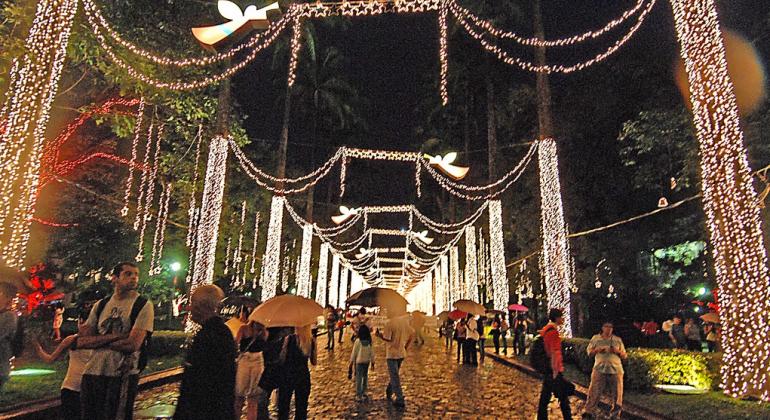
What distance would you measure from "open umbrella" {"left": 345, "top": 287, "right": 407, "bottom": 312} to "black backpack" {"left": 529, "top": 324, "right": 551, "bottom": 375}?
9.46ft

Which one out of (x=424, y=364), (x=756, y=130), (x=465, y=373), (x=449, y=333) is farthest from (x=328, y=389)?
(x=449, y=333)

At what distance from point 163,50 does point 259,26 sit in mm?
4948

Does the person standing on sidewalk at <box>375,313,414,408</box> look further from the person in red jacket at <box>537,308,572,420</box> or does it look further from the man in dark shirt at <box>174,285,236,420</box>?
the man in dark shirt at <box>174,285,236,420</box>

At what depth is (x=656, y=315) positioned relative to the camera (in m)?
23.4

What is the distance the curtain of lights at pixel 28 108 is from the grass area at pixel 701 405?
1064 centimetres

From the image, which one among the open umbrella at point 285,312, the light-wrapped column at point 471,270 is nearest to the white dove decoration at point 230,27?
the open umbrella at point 285,312

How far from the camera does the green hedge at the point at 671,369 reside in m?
9.94

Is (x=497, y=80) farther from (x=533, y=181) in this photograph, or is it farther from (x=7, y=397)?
(x=7, y=397)

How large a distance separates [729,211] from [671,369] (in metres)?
3.39

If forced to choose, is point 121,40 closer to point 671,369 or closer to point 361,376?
point 361,376

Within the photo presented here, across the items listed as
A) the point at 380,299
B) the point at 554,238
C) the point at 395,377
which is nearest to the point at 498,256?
the point at 554,238

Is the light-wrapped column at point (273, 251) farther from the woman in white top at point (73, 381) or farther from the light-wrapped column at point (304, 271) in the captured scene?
the woman in white top at point (73, 381)

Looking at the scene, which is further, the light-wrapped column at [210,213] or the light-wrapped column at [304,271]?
the light-wrapped column at [304,271]

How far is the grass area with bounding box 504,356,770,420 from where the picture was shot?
7500 mm
